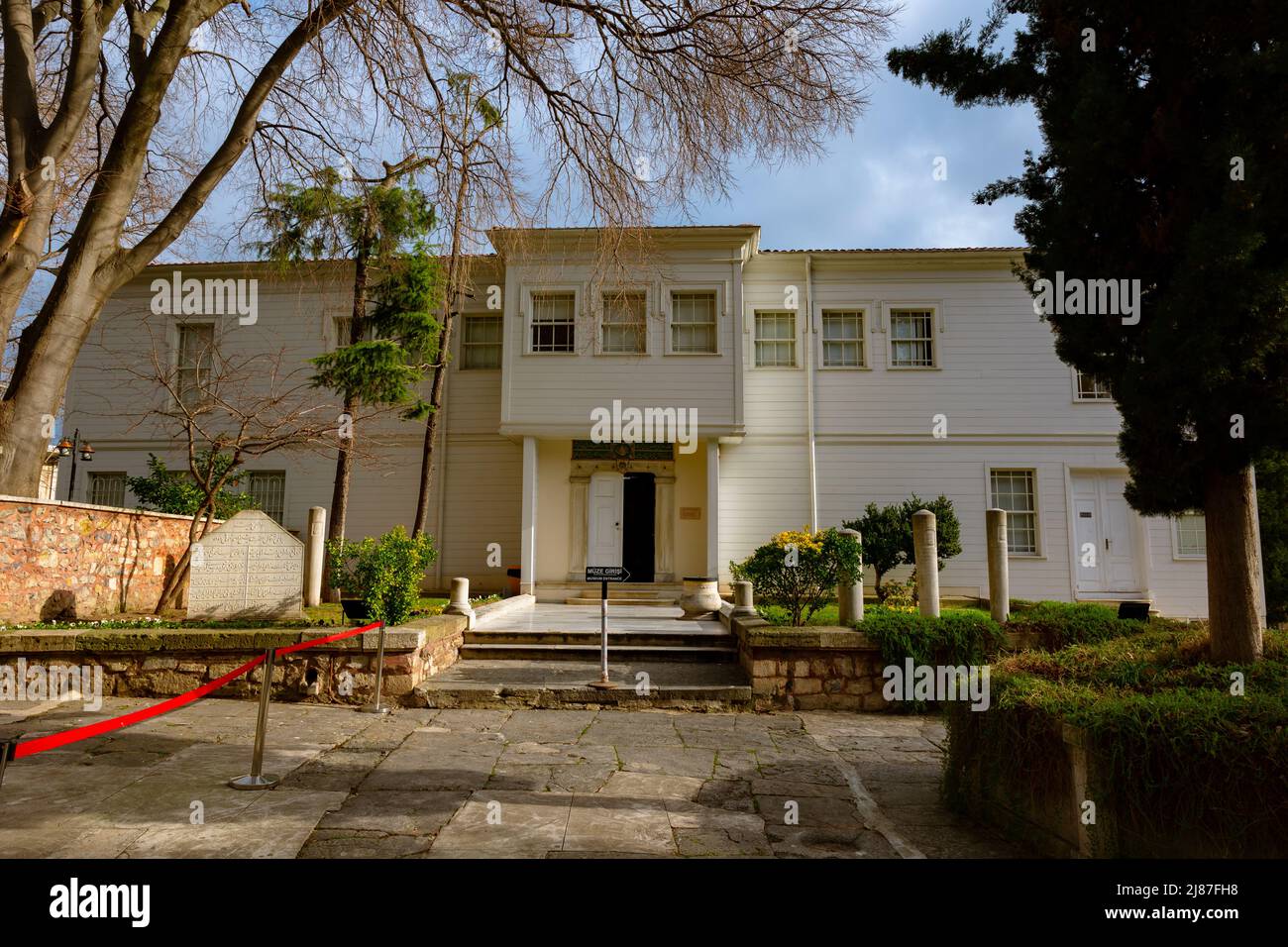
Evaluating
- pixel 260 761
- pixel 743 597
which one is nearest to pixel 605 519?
pixel 743 597

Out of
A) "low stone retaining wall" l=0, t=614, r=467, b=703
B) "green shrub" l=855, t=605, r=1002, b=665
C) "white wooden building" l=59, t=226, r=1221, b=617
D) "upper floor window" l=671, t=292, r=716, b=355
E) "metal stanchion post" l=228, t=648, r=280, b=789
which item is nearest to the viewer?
"metal stanchion post" l=228, t=648, r=280, b=789

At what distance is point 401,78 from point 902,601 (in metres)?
10.9

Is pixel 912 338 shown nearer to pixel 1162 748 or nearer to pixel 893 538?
pixel 893 538

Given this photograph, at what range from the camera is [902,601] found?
13.3 meters

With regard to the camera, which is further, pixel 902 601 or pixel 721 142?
pixel 902 601

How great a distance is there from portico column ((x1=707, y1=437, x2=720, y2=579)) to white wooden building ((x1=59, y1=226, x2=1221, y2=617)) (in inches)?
2.4

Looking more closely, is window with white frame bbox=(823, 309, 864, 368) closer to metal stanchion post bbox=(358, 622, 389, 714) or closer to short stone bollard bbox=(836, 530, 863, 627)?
short stone bollard bbox=(836, 530, 863, 627)

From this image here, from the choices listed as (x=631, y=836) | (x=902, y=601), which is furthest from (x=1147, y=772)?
(x=902, y=601)

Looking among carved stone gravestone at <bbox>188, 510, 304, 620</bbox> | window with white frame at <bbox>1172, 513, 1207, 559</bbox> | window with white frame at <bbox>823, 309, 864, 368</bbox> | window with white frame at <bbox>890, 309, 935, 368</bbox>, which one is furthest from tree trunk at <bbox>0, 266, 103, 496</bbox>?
window with white frame at <bbox>1172, 513, 1207, 559</bbox>

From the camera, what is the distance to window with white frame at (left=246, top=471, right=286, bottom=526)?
57.2 ft

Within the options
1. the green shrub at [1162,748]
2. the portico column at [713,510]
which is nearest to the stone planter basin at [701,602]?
the portico column at [713,510]
